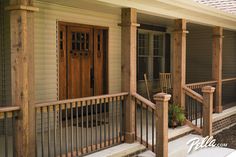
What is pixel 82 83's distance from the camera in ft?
25.3

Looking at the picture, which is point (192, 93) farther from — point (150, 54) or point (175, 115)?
point (150, 54)

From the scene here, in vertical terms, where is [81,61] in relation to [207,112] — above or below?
above

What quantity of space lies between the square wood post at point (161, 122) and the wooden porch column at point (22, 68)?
227cm

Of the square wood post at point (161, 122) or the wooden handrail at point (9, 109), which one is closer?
the wooden handrail at point (9, 109)

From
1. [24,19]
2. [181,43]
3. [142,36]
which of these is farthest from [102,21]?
[24,19]

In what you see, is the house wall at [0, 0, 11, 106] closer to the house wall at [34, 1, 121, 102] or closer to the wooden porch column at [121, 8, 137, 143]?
the house wall at [34, 1, 121, 102]

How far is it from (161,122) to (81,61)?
2842mm

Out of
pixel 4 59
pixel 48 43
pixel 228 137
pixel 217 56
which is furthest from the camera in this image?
pixel 217 56

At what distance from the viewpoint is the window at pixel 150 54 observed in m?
10.4

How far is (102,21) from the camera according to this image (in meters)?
8.14

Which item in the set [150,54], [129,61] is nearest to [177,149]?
[129,61]

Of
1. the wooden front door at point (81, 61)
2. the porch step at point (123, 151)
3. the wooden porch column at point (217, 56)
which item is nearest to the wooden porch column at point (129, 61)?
the porch step at point (123, 151)

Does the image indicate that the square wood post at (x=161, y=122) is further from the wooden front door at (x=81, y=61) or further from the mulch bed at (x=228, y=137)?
the mulch bed at (x=228, y=137)

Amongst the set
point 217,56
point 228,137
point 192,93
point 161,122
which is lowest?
point 228,137
